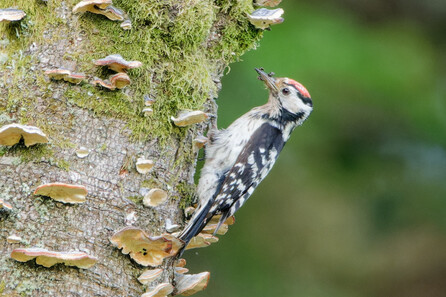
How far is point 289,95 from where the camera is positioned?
13.6 ft

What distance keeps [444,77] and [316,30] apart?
1.32m

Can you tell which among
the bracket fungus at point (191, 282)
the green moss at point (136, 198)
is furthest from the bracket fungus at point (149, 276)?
the green moss at point (136, 198)

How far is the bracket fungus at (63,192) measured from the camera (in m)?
2.32

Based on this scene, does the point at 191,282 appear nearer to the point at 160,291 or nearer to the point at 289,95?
the point at 160,291

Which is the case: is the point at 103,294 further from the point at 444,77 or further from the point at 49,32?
the point at 444,77

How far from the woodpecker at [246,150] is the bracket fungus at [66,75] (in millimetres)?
855

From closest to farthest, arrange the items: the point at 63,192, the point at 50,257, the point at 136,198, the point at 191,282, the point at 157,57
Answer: the point at 50,257 → the point at 63,192 → the point at 136,198 → the point at 191,282 → the point at 157,57

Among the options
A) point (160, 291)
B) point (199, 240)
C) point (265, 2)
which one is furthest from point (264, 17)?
point (160, 291)

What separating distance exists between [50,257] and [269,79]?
2.37 meters

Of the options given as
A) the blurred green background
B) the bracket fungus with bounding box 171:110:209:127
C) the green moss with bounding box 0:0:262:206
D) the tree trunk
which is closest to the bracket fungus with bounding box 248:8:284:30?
the green moss with bounding box 0:0:262:206

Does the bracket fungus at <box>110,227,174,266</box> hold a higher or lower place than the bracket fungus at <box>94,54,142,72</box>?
lower

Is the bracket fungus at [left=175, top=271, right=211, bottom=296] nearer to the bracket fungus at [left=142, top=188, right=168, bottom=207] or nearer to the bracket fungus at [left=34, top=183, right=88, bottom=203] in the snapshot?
the bracket fungus at [left=142, top=188, right=168, bottom=207]

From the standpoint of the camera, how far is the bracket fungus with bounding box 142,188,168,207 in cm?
258

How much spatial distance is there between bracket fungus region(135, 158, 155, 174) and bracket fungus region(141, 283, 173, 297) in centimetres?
48
